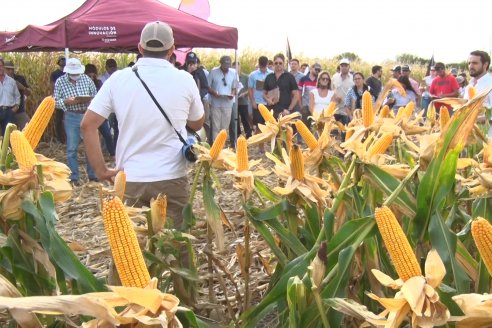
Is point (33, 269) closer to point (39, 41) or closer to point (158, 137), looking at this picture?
point (158, 137)

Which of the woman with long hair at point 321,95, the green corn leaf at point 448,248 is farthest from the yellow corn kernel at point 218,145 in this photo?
the woman with long hair at point 321,95

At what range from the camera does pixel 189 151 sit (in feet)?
9.67

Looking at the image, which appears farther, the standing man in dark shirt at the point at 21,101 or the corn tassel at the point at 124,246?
the standing man in dark shirt at the point at 21,101

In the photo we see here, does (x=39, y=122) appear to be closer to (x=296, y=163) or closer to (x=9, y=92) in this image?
(x=296, y=163)

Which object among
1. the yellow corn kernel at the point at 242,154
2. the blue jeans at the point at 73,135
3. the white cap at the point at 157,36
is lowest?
the blue jeans at the point at 73,135

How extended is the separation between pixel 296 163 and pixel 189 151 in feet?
2.90

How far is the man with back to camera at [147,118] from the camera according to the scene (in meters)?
2.92

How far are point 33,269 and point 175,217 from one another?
1.32 metres

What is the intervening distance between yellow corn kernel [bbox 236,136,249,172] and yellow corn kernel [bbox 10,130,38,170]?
89 centimetres

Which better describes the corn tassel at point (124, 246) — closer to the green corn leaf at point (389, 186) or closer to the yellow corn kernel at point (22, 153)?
the yellow corn kernel at point (22, 153)

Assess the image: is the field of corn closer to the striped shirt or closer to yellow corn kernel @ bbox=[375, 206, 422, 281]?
yellow corn kernel @ bbox=[375, 206, 422, 281]

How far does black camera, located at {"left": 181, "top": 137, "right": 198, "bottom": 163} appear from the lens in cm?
291

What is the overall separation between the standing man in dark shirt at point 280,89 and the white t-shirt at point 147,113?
6.63m

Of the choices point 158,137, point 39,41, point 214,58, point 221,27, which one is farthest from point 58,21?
point 214,58
